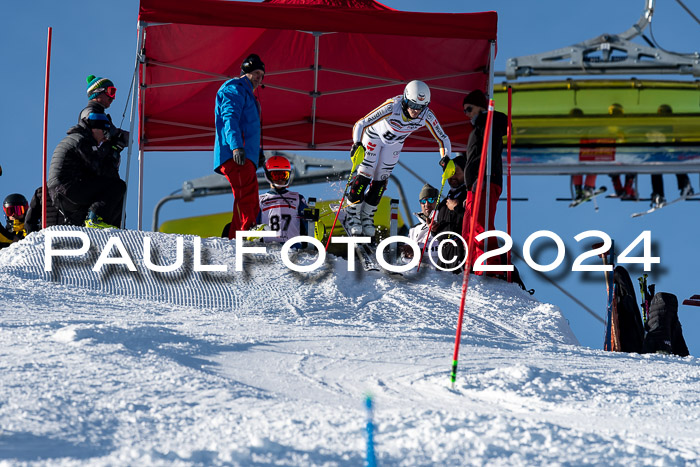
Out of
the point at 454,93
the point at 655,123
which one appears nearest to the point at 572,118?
the point at 655,123

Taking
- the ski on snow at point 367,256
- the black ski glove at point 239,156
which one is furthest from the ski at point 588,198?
the black ski glove at point 239,156

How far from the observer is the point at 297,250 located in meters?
6.59

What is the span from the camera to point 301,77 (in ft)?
32.0

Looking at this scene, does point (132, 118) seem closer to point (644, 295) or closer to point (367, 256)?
point (367, 256)

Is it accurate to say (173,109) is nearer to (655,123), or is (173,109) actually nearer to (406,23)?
(406,23)

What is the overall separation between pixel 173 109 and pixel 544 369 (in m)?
6.86

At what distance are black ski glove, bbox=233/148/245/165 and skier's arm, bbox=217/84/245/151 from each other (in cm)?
4

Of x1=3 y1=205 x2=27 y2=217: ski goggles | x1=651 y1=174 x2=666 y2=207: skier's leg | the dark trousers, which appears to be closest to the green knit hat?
the dark trousers

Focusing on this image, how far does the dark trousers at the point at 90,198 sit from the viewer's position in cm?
672

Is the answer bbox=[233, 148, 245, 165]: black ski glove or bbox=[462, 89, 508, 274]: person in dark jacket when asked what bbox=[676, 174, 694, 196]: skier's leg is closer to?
bbox=[462, 89, 508, 274]: person in dark jacket

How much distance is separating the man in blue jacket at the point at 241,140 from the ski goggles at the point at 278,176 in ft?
1.09

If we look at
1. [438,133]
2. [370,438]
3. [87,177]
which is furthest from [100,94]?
[370,438]

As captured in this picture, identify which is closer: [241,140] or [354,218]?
[241,140]

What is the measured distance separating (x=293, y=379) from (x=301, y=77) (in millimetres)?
6723
